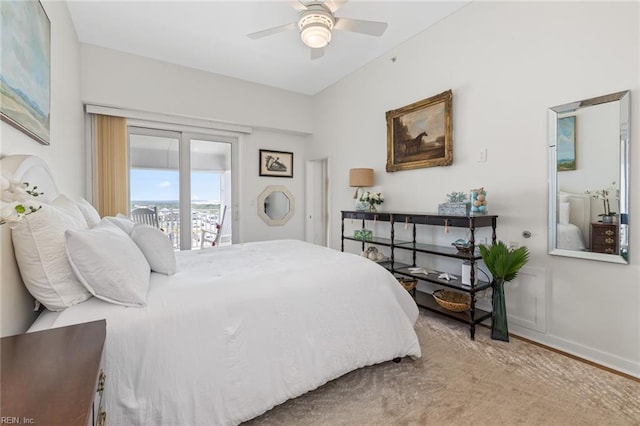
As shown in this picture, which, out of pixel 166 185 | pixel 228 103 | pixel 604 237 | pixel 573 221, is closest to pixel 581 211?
Answer: pixel 573 221

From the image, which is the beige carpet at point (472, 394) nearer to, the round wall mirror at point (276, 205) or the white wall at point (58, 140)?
the white wall at point (58, 140)

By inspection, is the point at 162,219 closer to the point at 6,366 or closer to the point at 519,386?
the point at 6,366

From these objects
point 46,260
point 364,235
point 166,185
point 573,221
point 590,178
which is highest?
point 166,185

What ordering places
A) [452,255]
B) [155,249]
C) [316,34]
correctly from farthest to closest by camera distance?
[452,255] → [316,34] → [155,249]

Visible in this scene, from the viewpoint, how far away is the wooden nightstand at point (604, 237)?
206cm

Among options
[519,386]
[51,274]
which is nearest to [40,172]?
[51,274]

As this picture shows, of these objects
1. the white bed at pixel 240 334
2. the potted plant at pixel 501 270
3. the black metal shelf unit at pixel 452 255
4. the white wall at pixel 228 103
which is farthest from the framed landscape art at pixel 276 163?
the potted plant at pixel 501 270

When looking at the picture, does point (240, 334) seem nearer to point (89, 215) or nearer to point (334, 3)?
point (89, 215)

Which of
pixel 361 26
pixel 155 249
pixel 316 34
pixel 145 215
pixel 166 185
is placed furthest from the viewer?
pixel 166 185

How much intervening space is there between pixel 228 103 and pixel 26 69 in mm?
3033

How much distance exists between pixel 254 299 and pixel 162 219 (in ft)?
11.0

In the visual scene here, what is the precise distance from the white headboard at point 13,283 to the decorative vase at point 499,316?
304 cm

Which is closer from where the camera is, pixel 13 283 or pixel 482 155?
pixel 13 283

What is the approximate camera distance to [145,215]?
413 centimetres
